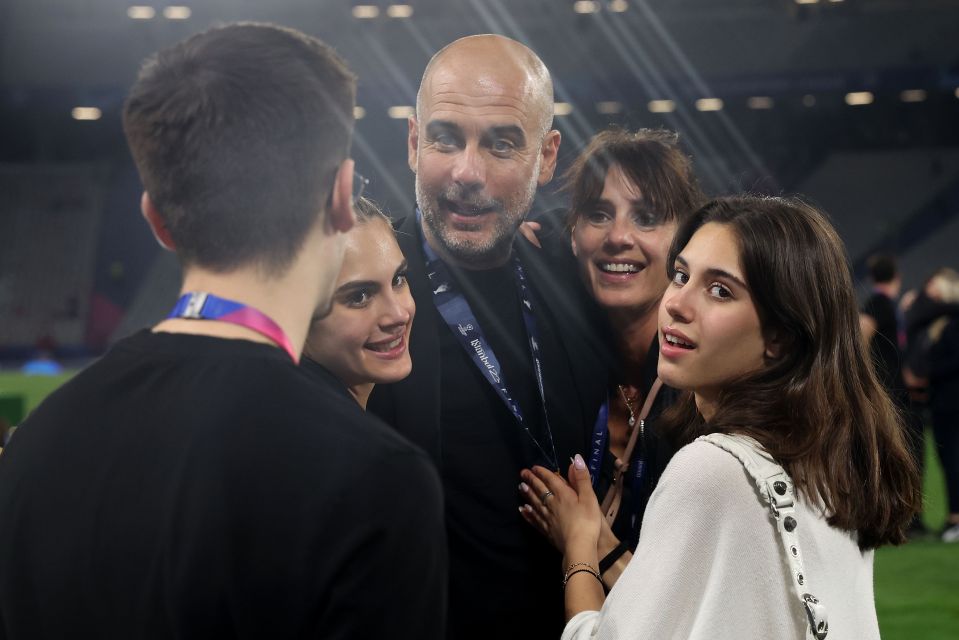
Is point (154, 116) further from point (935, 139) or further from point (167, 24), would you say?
point (935, 139)

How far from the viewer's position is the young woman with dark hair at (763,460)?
1.57 m

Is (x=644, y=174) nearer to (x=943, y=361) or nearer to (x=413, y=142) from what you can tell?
(x=413, y=142)

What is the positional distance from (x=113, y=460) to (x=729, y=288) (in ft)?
3.80

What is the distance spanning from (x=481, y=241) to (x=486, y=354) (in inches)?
10.5

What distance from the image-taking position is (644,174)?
2.51 m

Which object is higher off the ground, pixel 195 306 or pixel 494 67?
pixel 494 67

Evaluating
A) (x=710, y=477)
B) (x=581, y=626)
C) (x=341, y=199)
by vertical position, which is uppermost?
(x=341, y=199)

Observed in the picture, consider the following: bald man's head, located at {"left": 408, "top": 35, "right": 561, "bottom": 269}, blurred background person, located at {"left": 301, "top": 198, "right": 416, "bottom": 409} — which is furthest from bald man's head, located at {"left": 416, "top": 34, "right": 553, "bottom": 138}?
blurred background person, located at {"left": 301, "top": 198, "right": 416, "bottom": 409}

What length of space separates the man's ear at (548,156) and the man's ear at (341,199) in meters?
1.33

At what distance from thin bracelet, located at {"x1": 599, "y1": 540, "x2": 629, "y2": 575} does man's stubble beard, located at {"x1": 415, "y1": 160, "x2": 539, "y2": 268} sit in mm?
741

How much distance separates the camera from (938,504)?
8047 mm

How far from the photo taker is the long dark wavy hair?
66.7 inches

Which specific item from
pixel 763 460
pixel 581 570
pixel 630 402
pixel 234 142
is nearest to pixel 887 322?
pixel 630 402

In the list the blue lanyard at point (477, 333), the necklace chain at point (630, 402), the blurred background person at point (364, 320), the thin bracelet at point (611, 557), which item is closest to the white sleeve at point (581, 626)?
the thin bracelet at point (611, 557)
